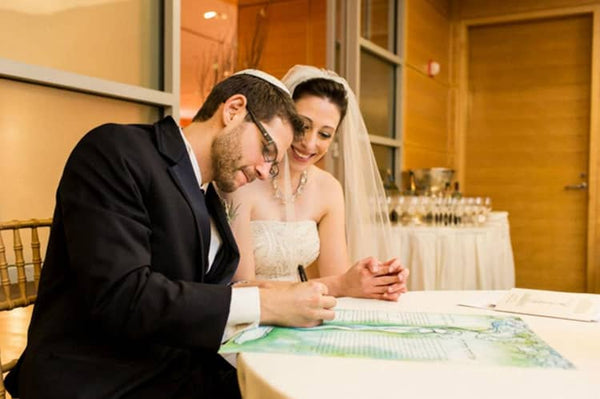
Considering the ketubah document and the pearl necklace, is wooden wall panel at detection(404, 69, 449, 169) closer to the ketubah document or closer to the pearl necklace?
the pearl necklace

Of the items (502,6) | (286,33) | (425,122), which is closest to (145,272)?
(286,33)

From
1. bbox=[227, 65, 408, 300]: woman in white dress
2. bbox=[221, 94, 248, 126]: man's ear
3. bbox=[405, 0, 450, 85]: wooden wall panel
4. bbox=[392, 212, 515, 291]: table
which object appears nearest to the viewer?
bbox=[221, 94, 248, 126]: man's ear

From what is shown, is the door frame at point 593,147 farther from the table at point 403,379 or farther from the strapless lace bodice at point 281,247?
the table at point 403,379

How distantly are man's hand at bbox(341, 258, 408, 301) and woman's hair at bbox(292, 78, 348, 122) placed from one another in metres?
0.86

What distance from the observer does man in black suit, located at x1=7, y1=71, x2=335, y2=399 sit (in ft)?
3.70

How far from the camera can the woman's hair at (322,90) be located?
2.34m

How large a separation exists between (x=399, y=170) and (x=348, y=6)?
1568 mm

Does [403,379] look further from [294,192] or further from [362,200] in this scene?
[362,200]

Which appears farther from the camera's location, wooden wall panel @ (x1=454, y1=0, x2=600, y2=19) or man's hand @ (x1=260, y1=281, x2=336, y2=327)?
wooden wall panel @ (x1=454, y1=0, x2=600, y2=19)

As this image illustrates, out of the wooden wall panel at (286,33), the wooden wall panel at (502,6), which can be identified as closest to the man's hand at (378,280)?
the wooden wall panel at (286,33)

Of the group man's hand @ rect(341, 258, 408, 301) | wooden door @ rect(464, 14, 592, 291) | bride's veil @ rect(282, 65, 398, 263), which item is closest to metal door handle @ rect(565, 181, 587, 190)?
wooden door @ rect(464, 14, 592, 291)

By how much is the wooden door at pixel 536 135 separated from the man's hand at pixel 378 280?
517cm

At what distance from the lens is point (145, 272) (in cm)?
114

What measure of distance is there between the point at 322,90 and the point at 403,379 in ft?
5.06
